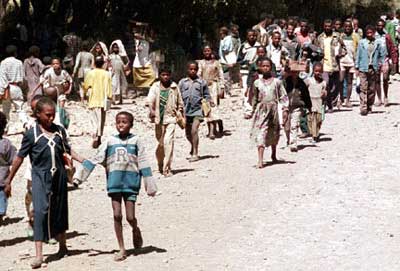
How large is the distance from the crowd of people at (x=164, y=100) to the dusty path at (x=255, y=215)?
42cm

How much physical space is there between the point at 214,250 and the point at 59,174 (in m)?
1.72

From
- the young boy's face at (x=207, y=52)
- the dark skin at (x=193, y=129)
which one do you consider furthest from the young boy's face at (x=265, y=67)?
the young boy's face at (x=207, y=52)

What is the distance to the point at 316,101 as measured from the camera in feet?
52.5

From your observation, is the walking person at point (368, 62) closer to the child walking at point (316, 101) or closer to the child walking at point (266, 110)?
the child walking at point (316, 101)

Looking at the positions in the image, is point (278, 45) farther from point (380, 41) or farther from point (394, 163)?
point (394, 163)

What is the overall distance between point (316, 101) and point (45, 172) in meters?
7.84

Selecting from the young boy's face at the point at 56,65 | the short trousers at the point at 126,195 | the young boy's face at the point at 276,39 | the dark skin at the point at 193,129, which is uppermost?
the young boy's face at the point at 276,39

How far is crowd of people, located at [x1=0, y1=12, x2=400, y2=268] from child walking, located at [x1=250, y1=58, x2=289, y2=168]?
0.01 meters

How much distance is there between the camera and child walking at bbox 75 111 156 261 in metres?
9.08

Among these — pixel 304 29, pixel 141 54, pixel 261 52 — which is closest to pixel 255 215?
pixel 261 52

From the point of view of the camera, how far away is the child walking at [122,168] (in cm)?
908

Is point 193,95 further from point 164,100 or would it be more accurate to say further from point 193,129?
point 164,100

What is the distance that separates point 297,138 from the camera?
16.2 metres

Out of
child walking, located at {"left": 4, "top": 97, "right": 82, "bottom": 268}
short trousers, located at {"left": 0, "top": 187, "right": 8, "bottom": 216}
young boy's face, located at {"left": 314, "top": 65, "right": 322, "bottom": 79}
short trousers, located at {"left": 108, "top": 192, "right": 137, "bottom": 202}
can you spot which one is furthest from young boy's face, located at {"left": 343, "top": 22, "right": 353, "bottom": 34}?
child walking, located at {"left": 4, "top": 97, "right": 82, "bottom": 268}
